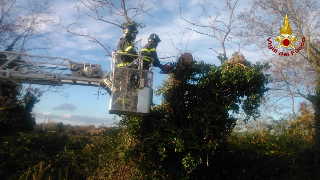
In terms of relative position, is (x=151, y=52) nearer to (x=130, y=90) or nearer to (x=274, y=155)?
(x=130, y=90)

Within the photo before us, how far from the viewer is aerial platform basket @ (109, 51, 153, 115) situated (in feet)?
20.1

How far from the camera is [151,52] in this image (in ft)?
22.7

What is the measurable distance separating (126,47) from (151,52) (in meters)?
0.71

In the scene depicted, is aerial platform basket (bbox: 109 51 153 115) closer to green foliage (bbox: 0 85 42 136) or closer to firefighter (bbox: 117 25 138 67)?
firefighter (bbox: 117 25 138 67)

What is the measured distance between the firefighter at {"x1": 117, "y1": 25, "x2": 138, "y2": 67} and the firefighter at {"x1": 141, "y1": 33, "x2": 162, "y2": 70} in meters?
0.32

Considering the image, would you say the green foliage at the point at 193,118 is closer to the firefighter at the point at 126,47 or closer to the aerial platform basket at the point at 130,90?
the aerial platform basket at the point at 130,90

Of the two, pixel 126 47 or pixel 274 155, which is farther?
pixel 274 155

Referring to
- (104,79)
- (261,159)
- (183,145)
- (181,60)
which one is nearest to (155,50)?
(181,60)

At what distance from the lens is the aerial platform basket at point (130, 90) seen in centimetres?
614

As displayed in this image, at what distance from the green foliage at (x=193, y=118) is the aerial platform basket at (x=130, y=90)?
2.86 feet

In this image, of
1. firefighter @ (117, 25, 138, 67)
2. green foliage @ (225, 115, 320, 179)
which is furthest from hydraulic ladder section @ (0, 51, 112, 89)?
green foliage @ (225, 115, 320, 179)

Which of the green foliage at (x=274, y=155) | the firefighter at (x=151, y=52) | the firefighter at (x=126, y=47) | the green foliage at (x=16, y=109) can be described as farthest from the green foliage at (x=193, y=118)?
the green foliage at (x=16, y=109)

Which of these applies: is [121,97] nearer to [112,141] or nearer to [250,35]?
[112,141]

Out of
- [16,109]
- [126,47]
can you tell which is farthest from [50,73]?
[16,109]
